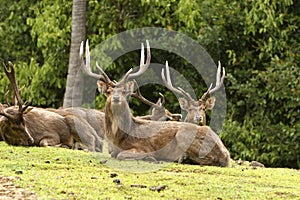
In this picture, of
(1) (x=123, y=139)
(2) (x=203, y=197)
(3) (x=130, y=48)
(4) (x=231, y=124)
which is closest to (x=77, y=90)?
(3) (x=130, y=48)

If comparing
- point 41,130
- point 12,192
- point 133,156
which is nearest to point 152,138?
point 133,156

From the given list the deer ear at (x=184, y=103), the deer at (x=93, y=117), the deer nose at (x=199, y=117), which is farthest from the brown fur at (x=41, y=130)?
the deer ear at (x=184, y=103)

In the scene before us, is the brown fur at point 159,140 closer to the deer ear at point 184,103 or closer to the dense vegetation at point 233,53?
the deer ear at point 184,103

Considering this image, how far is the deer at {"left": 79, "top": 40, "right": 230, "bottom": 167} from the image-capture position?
11250 millimetres

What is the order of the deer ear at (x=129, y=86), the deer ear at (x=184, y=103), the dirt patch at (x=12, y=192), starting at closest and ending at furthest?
the dirt patch at (x=12, y=192), the deer ear at (x=129, y=86), the deer ear at (x=184, y=103)

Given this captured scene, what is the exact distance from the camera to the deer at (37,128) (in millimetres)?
12016

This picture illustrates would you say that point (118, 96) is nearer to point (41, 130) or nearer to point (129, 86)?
point (129, 86)

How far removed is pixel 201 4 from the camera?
20.2 m

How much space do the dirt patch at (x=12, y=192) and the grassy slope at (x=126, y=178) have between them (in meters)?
0.09

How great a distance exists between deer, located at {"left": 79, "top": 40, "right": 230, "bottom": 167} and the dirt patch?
3.22m

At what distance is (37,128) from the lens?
41.6 feet

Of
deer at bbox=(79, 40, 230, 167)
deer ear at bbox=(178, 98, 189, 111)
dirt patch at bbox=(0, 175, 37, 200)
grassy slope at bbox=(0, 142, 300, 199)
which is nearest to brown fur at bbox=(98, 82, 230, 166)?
deer at bbox=(79, 40, 230, 167)

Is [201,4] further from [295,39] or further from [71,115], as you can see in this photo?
[71,115]

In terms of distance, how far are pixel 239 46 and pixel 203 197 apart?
41.7 ft
